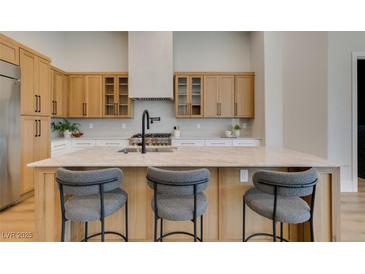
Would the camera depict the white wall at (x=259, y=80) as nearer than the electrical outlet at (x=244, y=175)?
No

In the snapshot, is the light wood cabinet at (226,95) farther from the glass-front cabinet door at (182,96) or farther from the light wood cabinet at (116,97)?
the light wood cabinet at (116,97)

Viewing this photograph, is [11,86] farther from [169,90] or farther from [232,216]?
[232,216]

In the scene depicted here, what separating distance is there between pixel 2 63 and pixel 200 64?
3.74m

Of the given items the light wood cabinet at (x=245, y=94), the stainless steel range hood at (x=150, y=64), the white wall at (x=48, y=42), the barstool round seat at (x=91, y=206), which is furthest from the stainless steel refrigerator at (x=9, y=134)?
the light wood cabinet at (x=245, y=94)

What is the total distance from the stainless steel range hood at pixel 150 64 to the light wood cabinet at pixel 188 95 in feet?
1.38

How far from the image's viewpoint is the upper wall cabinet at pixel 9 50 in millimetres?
3098

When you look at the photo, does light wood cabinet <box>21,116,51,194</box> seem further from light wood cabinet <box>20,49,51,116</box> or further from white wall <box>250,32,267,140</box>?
white wall <box>250,32,267,140</box>

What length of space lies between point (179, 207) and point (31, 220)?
2.17m

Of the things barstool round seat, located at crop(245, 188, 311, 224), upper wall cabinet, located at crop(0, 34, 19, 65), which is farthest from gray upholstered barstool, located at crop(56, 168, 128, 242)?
upper wall cabinet, located at crop(0, 34, 19, 65)

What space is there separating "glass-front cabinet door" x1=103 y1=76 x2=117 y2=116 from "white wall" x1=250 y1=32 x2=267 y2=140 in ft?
9.98

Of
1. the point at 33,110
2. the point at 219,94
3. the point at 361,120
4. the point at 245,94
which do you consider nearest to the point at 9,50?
the point at 33,110

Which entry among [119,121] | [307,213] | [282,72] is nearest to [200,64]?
[282,72]

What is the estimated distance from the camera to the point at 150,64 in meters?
4.79

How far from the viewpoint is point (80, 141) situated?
5.01m
